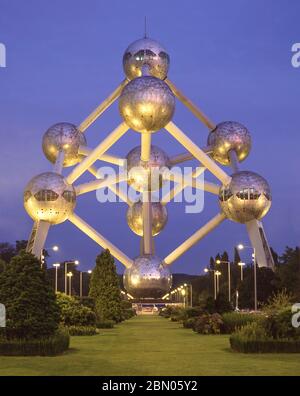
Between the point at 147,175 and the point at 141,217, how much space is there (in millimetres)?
4637

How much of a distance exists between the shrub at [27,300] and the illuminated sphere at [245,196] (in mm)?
31271

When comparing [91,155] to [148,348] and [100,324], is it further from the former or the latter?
[148,348]

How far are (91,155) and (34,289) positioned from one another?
34218mm

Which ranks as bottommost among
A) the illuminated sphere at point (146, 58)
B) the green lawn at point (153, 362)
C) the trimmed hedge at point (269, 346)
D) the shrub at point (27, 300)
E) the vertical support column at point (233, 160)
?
the green lawn at point (153, 362)

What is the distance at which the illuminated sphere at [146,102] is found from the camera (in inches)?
1850

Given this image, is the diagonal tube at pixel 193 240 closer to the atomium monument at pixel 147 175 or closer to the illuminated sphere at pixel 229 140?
the atomium monument at pixel 147 175

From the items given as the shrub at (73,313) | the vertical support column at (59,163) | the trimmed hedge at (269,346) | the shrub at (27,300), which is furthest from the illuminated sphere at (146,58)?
the trimmed hedge at (269,346)

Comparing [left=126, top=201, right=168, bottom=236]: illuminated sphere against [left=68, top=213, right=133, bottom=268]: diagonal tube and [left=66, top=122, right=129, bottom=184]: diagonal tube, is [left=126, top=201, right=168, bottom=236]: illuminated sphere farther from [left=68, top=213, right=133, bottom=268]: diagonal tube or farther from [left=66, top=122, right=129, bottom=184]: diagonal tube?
[left=66, top=122, right=129, bottom=184]: diagonal tube

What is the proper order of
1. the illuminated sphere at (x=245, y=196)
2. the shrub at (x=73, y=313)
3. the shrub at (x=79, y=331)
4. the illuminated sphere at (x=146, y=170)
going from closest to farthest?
the shrub at (x=79, y=331)
the shrub at (x=73, y=313)
the illuminated sphere at (x=245, y=196)
the illuminated sphere at (x=146, y=170)

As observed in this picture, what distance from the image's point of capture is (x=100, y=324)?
40.7m

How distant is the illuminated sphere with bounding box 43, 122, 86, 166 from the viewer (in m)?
55.4

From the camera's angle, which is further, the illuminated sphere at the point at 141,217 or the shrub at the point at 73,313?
the illuminated sphere at the point at 141,217

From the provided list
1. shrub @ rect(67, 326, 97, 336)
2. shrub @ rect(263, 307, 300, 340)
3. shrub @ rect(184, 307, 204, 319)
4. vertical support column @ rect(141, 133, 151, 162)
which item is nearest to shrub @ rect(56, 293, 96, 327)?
shrub @ rect(67, 326, 97, 336)

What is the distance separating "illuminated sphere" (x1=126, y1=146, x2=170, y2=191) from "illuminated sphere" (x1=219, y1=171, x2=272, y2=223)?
4.67 m
